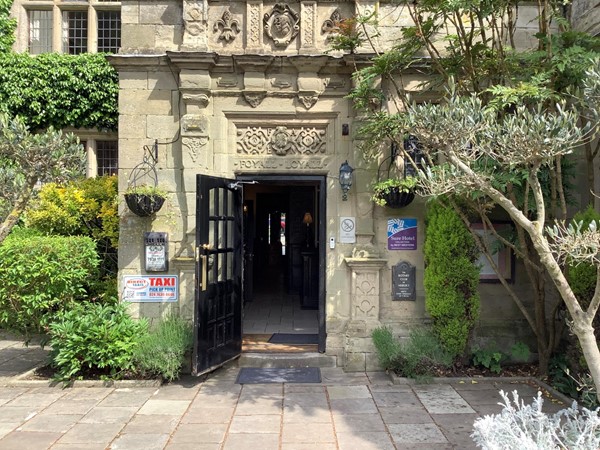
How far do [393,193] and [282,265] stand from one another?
1137 cm

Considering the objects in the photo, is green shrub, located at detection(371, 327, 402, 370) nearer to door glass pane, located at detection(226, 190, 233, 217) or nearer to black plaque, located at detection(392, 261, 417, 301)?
black plaque, located at detection(392, 261, 417, 301)

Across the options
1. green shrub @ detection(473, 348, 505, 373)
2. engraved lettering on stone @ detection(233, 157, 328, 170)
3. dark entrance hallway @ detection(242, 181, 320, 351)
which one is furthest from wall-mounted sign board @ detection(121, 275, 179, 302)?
green shrub @ detection(473, 348, 505, 373)

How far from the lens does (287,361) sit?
6062mm

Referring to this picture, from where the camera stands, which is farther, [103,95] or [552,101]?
[103,95]

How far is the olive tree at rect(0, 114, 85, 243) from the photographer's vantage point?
427 centimetres

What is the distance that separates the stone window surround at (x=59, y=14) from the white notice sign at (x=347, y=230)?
7002 mm

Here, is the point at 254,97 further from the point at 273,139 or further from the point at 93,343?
the point at 93,343

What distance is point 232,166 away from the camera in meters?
6.20

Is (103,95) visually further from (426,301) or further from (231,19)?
(426,301)

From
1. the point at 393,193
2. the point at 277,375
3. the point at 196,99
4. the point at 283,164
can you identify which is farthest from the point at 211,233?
the point at 393,193

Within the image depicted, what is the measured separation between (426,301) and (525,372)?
1566mm

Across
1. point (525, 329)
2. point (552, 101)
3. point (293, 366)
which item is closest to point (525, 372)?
point (525, 329)

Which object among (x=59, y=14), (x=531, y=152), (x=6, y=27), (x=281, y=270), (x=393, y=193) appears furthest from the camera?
(x=281, y=270)

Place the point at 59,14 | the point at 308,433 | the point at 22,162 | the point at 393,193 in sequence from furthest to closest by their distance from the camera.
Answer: the point at 59,14, the point at 393,193, the point at 22,162, the point at 308,433
